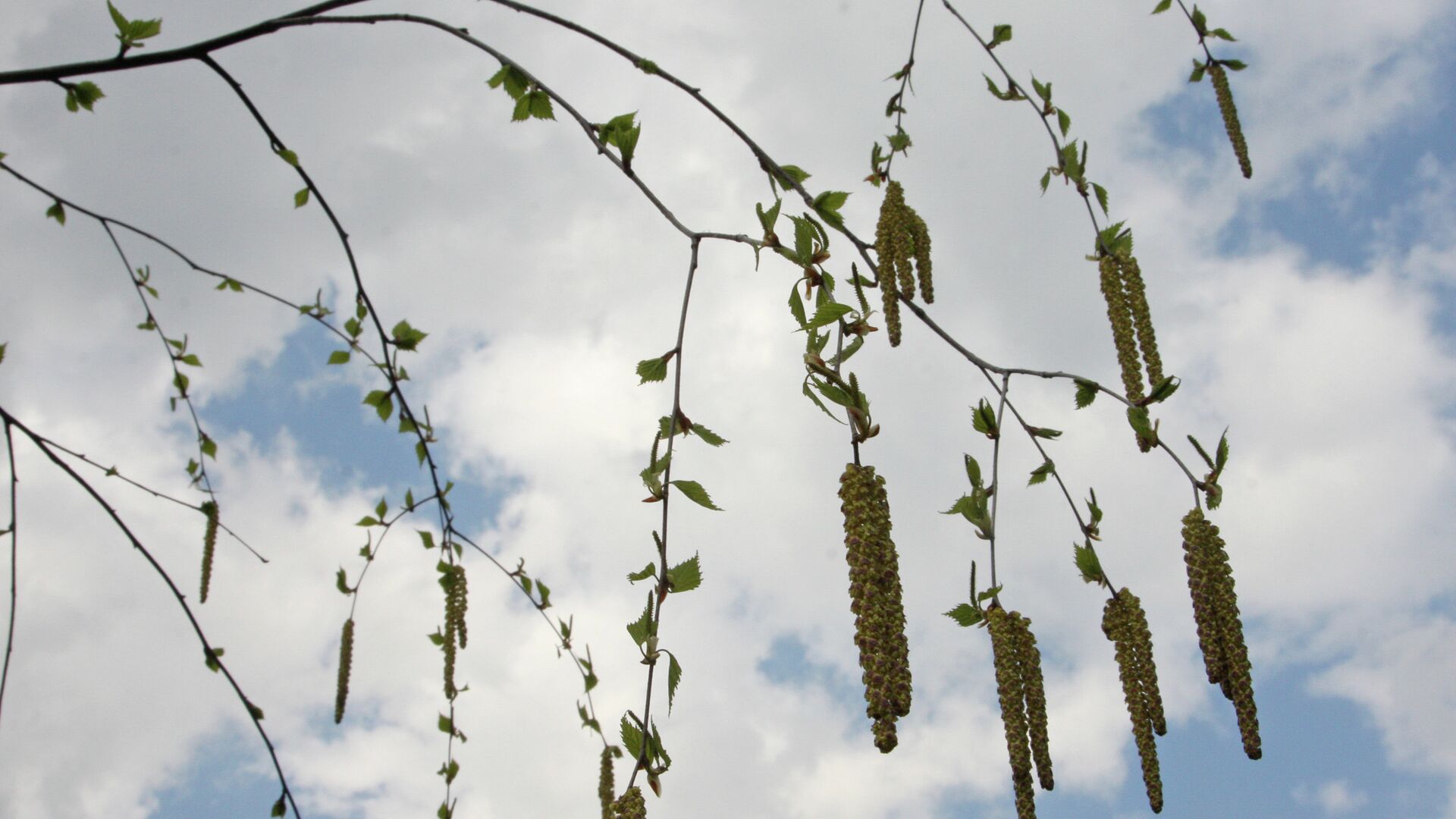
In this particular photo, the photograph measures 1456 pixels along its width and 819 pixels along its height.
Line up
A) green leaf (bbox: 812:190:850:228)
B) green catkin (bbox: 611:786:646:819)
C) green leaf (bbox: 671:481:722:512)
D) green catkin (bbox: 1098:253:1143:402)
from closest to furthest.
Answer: green catkin (bbox: 611:786:646:819)
green leaf (bbox: 671:481:722:512)
green leaf (bbox: 812:190:850:228)
green catkin (bbox: 1098:253:1143:402)

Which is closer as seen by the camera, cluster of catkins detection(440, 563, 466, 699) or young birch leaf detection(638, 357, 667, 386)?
young birch leaf detection(638, 357, 667, 386)

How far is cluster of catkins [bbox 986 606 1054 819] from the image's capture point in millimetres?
1713

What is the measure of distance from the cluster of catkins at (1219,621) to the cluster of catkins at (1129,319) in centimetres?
36

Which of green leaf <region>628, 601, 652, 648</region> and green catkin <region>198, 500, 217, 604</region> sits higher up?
green catkin <region>198, 500, 217, 604</region>

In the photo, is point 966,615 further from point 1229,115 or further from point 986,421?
point 1229,115

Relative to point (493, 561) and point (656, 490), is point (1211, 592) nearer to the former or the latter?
point (656, 490)

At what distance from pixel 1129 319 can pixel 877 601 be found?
1446mm

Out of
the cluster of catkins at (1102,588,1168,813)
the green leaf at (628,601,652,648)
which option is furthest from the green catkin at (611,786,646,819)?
the cluster of catkins at (1102,588,1168,813)

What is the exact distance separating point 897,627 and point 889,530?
0.14 meters

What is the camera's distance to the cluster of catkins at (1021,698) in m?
1.71

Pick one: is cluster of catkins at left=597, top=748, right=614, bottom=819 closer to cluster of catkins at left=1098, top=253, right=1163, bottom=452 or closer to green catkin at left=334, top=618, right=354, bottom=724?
green catkin at left=334, top=618, right=354, bottom=724

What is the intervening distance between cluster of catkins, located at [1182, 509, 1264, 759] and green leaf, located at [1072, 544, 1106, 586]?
0.17 metres

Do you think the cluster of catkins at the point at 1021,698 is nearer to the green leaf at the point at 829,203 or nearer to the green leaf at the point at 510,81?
the green leaf at the point at 829,203

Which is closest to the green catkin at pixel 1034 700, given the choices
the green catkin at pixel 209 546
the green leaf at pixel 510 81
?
the green leaf at pixel 510 81
